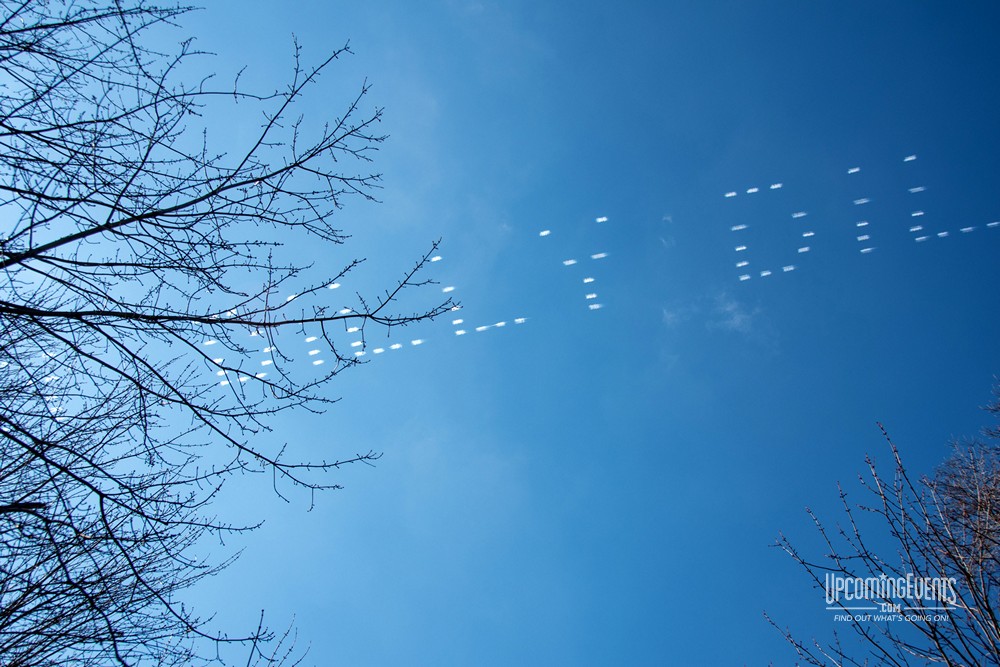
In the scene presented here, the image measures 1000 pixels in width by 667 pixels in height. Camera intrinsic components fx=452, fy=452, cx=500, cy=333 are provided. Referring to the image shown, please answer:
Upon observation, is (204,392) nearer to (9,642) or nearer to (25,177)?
(25,177)

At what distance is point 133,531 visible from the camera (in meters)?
2.51

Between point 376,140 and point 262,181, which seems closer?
point 262,181

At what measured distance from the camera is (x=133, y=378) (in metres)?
2.41

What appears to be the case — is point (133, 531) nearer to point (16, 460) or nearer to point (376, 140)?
point (16, 460)

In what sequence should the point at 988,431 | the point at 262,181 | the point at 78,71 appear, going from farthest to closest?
1. the point at 988,431
2. the point at 262,181
3. the point at 78,71

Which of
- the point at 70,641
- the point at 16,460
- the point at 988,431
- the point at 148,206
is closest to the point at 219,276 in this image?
the point at 148,206

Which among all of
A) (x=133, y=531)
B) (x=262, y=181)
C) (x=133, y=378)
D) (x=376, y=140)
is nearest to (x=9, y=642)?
(x=133, y=531)

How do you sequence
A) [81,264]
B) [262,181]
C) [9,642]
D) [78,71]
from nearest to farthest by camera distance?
[81,264]
[78,71]
[262,181]
[9,642]

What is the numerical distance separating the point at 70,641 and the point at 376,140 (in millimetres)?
3790

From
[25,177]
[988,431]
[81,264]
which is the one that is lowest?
[81,264]

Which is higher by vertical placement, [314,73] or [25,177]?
[314,73]

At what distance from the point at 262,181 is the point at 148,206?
56cm

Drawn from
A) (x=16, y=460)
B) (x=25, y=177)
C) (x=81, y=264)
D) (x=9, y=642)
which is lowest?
(x=9, y=642)

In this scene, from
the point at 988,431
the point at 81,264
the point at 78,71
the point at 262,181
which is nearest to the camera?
the point at 81,264
